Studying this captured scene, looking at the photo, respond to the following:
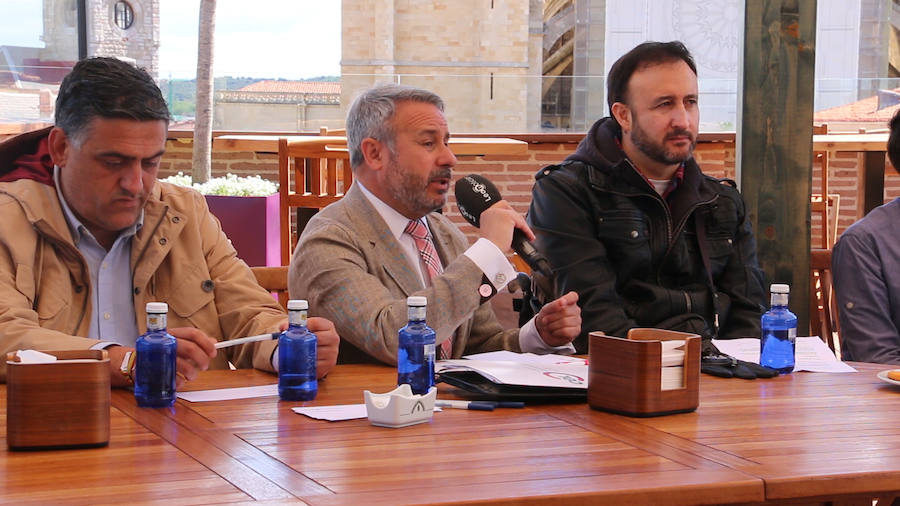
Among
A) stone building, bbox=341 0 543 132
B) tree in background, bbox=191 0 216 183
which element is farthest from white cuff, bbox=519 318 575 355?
stone building, bbox=341 0 543 132

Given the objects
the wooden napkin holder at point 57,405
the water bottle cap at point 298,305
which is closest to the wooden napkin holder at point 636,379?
the water bottle cap at point 298,305

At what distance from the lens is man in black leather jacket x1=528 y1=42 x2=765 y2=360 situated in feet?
9.77

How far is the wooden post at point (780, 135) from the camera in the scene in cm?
338

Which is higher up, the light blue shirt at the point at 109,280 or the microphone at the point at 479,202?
the microphone at the point at 479,202

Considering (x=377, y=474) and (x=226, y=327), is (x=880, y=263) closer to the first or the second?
(x=226, y=327)

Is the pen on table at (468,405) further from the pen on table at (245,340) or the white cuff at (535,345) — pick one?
→ the white cuff at (535,345)

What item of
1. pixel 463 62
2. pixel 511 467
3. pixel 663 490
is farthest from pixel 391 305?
pixel 463 62

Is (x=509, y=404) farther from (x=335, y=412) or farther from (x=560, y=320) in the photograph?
(x=560, y=320)

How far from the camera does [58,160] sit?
2377 millimetres

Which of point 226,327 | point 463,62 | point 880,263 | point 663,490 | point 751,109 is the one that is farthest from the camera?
point 463,62

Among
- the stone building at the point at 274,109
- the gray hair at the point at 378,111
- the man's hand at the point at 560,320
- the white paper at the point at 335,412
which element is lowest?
the white paper at the point at 335,412

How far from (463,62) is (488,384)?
2579 centimetres

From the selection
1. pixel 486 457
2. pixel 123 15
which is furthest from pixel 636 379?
pixel 123 15

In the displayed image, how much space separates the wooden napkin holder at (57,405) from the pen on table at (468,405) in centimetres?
56
